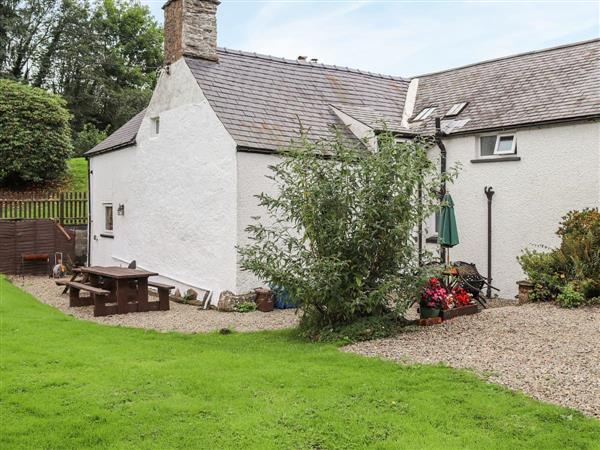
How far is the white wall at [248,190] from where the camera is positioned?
41.5 feet

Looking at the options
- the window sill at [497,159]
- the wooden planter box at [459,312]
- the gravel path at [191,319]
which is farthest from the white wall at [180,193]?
the window sill at [497,159]

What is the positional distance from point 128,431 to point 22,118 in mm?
28112

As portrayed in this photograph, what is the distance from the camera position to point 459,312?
10000mm

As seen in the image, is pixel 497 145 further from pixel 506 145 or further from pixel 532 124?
pixel 532 124

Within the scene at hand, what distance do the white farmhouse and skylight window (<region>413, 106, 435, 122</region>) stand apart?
1.5 inches

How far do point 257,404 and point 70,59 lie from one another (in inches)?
1643

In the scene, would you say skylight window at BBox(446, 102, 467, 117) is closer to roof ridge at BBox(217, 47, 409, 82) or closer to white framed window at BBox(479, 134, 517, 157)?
white framed window at BBox(479, 134, 517, 157)

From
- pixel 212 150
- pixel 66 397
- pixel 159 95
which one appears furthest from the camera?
pixel 159 95

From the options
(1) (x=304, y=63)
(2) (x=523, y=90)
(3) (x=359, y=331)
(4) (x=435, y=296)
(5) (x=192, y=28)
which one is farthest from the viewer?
(1) (x=304, y=63)

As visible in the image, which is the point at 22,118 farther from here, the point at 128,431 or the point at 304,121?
the point at 128,431

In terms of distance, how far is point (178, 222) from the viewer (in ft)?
48.1

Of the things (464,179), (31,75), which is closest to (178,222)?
(464,179)

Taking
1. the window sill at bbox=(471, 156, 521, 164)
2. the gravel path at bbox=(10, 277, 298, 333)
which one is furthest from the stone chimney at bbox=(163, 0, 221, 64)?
the window sill at bbox=(471, 156, 521, 164)

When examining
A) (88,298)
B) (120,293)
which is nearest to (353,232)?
(120,293)
